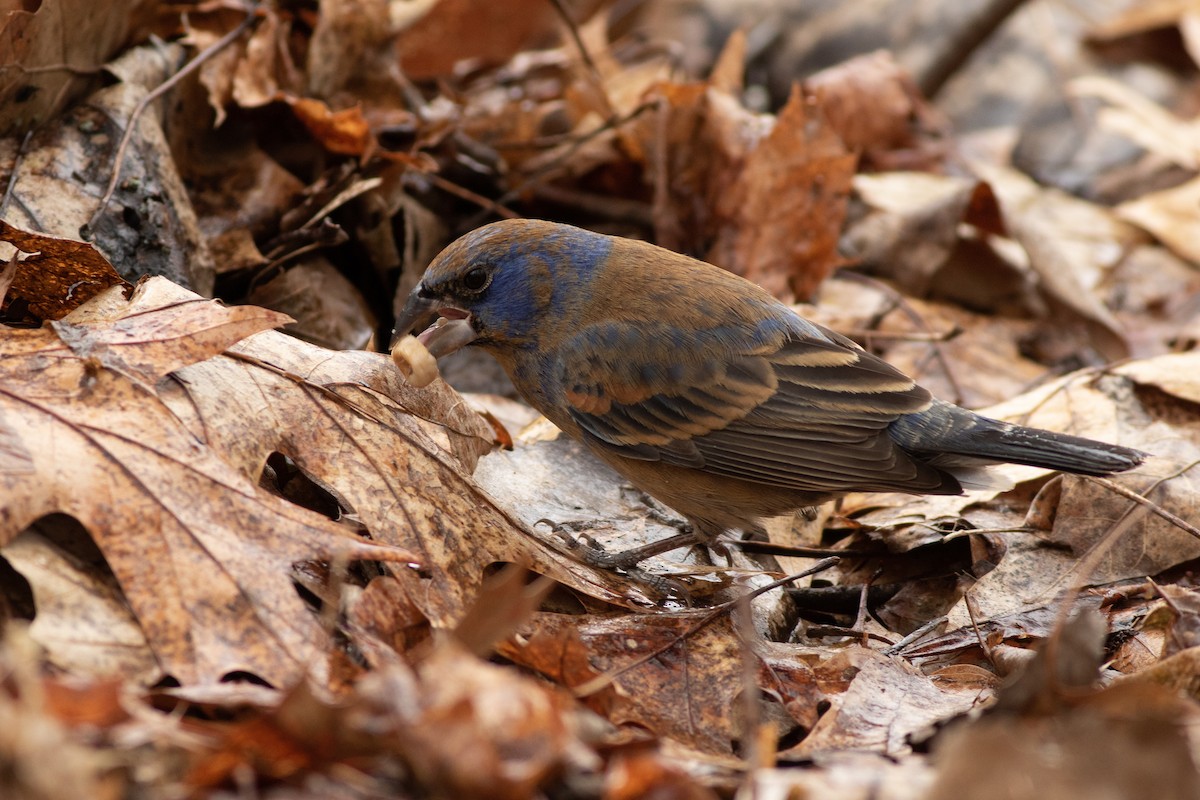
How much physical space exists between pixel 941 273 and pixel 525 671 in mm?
4384

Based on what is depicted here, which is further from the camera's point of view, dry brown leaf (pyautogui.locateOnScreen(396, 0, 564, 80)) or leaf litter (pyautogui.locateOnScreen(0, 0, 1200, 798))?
dry brown leaf (pyautogui.locateOnScreen(396, 0, 564, 80))

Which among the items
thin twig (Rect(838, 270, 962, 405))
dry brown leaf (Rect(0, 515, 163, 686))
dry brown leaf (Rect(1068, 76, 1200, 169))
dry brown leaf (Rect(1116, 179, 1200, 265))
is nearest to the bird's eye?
dry brown leaf (Rect(0, 515, 163, 686))

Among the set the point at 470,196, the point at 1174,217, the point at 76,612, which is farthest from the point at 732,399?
the point at 1174,217

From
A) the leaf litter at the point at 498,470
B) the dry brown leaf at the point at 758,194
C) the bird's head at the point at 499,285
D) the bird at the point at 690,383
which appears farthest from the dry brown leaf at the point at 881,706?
the dry brown leaf at the point at 758,194

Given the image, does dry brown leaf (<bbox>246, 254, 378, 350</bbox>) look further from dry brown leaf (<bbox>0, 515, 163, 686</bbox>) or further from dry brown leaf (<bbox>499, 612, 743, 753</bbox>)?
dry brown leaf (<bbox>0, 515, 163, 686</bbox>)

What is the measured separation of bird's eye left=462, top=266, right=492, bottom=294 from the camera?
4.38m

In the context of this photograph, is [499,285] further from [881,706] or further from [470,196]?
[881,706]

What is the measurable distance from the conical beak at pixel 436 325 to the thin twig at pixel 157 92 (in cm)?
108

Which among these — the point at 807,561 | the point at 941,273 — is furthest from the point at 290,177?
the point at 941,273

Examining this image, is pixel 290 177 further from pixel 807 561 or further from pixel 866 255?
pixel 866 255

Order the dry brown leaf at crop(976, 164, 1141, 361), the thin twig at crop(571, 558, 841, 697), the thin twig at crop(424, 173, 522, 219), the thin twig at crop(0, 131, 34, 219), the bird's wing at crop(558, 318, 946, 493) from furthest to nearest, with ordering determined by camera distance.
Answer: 1. the dry brown leaf at crop(976, 164, 1141, 361)
2. the thin twig at crop(424, 173, 522, 219)
3. the bird's wing at crop(558, 318, 946, 493)
4. the thin twig at crop(0, 131, 34, 219)
5. the thin twig at crop(571, 558, 841, 697)

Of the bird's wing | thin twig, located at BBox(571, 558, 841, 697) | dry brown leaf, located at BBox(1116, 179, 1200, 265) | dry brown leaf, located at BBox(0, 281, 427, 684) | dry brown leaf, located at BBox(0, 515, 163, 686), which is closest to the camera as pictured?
dry brown leaf, located at BBox(0, 515, 163, 686)

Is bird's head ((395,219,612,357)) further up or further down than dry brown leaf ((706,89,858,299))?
further up

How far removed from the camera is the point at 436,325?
446 cm
